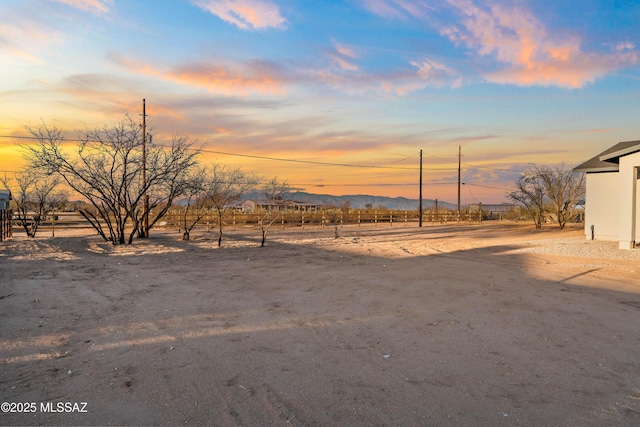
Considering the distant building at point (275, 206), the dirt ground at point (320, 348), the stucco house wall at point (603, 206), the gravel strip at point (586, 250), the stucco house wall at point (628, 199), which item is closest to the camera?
the dirt ground at point (320, 348)

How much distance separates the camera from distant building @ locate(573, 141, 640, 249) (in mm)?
14734

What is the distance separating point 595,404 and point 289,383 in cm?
289

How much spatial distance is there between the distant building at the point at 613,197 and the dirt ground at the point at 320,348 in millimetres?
4418

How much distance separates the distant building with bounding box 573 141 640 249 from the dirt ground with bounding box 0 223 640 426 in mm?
4418

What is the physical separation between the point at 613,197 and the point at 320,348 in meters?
18.4

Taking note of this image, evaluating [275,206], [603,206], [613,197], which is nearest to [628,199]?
[613,197]

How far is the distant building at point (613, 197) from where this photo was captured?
Result: 1473cm

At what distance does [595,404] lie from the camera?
3.84 metres

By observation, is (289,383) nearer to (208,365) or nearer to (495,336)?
(208,365)

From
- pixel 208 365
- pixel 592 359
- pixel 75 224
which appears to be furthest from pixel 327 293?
pixel 75 224

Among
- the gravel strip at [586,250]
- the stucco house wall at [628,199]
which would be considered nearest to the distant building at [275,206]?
the gravel strip at [586,250]

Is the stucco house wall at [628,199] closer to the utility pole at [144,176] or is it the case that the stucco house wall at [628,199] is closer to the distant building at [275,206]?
the distant building at [275,206]

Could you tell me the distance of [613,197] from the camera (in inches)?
719

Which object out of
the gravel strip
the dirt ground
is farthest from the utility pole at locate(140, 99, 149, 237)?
the gravel strip
